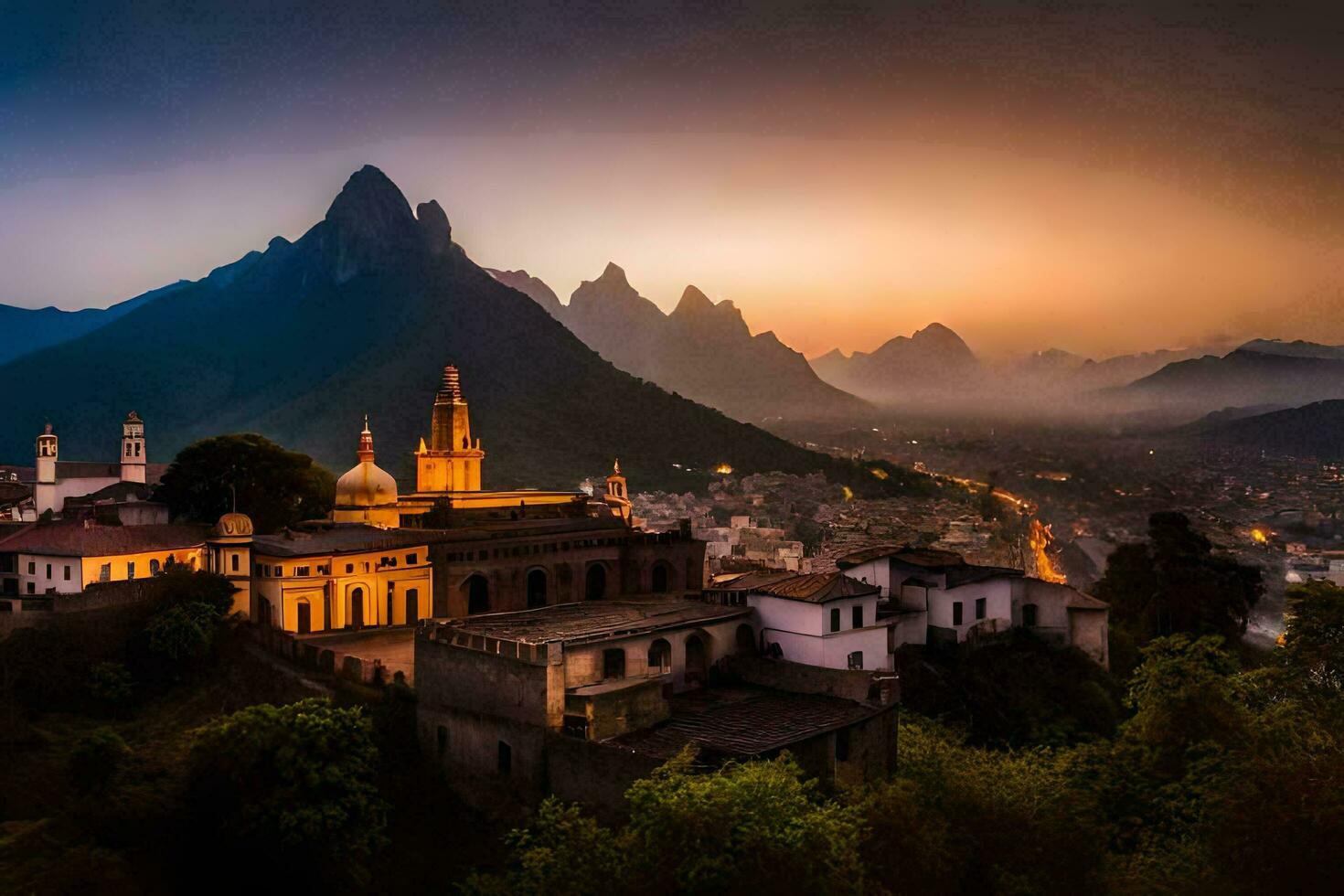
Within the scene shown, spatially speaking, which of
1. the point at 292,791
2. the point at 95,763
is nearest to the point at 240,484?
the point at 95,763

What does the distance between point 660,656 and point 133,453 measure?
37.7 m

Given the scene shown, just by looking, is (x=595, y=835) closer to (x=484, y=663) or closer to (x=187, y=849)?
(x=484, y=663)

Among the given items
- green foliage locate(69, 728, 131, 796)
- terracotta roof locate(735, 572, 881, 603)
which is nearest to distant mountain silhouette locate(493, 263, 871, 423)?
terracotta roof locate(735, 572, 881, 603)

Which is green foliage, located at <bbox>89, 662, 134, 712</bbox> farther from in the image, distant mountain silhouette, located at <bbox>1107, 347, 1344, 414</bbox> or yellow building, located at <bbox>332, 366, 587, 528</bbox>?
distant mountain silhouette, located at <bbox>1107, 347, 1344, 414</bbox>

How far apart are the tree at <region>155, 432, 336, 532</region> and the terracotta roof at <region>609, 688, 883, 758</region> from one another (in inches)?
863

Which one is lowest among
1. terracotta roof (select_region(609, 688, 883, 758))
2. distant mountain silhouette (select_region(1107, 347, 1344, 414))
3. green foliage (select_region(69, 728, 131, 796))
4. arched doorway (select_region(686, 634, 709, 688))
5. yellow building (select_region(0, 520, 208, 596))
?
green foliage (select_region(69, 728, 131, 796))

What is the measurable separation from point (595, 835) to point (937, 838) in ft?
19.9

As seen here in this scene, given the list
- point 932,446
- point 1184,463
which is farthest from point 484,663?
point 932,446

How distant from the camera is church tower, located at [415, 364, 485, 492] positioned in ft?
149

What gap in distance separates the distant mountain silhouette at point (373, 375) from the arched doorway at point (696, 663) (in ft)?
206

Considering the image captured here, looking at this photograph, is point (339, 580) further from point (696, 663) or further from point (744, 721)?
point (744, 721)

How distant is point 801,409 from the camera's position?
179 meters

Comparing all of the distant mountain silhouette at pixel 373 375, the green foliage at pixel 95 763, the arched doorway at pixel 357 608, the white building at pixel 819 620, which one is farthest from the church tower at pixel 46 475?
the distant mountain silhouette at pixel 373 375

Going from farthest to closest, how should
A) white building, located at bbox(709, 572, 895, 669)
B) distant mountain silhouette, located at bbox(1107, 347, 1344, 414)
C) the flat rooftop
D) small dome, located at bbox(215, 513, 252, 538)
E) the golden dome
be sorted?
distant mountain silhouette, located at bbox(1107, 347, 1344, 414) → the golden dome → small dome, located at bbox(215, 513, 252, 538) → white building, located at bbox(709, 572, 895, 669) → the flat rooftop
